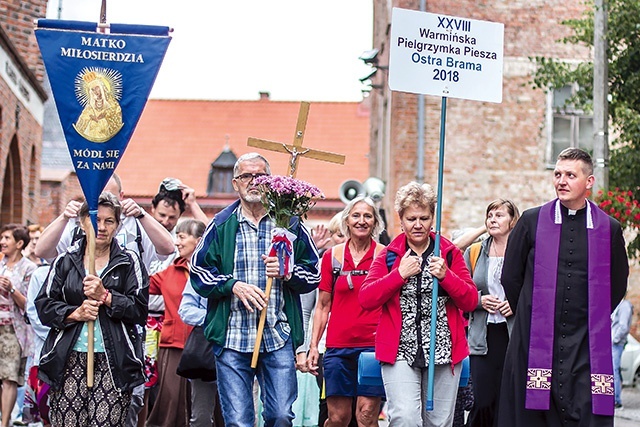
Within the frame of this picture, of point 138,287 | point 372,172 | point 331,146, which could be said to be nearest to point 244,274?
point 138,287

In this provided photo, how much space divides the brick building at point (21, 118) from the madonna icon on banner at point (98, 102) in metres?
18.9

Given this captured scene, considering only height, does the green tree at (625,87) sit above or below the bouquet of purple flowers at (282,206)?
above

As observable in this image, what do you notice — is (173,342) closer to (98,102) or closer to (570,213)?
(98,102)

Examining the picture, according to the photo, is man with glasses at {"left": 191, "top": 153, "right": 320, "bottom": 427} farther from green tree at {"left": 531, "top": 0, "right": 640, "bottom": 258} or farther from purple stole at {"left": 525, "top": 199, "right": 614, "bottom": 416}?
green tree at {"left": 531, "top": 0, "right": 640, "bottom": 258}

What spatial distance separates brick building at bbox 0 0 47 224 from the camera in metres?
28.0

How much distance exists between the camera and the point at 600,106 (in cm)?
1678

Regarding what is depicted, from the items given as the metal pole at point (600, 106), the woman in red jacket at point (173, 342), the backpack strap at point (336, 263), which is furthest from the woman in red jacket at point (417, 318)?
the metal pole at point (600, 106)

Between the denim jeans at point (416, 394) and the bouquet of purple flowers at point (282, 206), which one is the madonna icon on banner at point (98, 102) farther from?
the denim jeans at point (416, 394)

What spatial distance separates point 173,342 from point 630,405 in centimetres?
1168

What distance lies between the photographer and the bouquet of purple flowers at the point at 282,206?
26.6 feet

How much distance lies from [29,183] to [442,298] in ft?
86.9

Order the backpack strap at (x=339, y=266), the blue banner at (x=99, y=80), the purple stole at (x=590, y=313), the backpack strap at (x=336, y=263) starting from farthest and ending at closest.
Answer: the backpack strap at (x=336, y=263) < the backpack strap at (x=339, y=266) < the blue banner at (x=99, y=80) < the purple stole at (x=590, y=313)

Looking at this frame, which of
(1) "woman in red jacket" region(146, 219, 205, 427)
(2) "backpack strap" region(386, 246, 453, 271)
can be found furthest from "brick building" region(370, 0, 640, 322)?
(2) "backpack strap" region(386, 246, 453, 271)

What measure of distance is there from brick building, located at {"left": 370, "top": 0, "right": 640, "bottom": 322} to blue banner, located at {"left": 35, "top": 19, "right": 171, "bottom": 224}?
2121 centimetres
